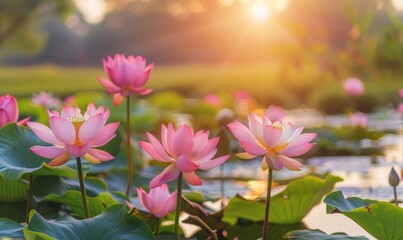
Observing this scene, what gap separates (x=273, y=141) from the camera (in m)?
1.16

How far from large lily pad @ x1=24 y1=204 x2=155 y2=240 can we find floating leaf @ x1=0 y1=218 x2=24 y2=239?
2.3 inches

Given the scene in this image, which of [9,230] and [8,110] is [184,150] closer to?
[9,230]

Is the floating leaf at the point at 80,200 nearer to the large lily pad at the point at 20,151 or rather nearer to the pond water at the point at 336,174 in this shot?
the large lily pad at the point at 20,151

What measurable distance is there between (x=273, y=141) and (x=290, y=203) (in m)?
0.52

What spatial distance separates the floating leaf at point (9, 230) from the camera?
1.21m

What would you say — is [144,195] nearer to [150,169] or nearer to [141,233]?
[141,233]

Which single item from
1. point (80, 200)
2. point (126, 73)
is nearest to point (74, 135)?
point (80, 200)

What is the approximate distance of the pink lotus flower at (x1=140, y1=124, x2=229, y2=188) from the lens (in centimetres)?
112

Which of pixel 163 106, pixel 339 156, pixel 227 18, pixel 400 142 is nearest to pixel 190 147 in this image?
pixel 339 156

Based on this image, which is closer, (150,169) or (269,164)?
(269,164)

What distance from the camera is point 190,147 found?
1.13 metres

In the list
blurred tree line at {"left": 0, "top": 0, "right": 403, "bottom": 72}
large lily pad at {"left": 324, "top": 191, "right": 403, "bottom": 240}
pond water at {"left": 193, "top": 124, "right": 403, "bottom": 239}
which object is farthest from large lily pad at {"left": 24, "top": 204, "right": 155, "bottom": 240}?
blurred tree line at {"left": 0, "top": 0, "right": 403, "bottom": 72}

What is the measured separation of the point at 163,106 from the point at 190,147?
4.66 metres

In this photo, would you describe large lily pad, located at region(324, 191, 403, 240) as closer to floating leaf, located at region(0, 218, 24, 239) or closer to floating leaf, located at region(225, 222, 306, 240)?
floating leaf, located at region(225, 222, 306, 240)
